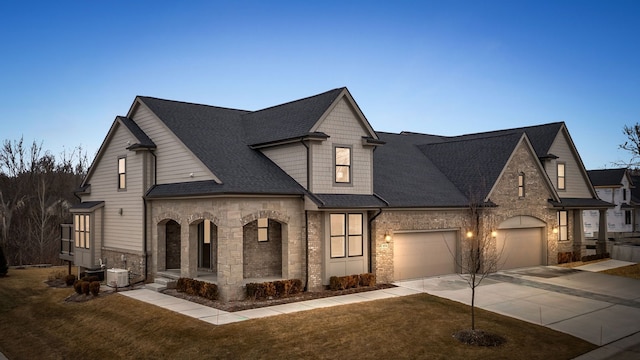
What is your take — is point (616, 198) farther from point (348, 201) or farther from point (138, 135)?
point (138, 135)

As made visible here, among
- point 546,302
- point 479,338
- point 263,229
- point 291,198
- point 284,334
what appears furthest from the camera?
point 263,229

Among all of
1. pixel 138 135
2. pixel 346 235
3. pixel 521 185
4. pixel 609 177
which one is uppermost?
pixel 138 135

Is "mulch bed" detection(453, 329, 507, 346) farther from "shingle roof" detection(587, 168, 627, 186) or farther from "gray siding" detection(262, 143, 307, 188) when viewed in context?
"shingle roof" detection(587, 168, 627, 186)

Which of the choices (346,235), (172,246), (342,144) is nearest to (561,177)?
(342,144)

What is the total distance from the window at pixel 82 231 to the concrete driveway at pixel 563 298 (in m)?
16.7

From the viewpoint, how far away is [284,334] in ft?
50.8

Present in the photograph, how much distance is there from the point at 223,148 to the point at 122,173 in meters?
6.58

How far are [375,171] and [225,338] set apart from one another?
14643 millimetres

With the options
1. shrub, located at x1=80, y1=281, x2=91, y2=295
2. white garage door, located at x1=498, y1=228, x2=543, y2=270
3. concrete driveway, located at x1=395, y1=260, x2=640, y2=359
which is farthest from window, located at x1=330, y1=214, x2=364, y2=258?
shrub, located at x1=80, y1=281, x2=91, y2=295

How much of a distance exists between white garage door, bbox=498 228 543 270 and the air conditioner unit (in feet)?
63.6

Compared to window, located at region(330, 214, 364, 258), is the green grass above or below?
below

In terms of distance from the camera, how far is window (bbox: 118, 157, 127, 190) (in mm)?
26420

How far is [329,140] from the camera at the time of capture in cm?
2242

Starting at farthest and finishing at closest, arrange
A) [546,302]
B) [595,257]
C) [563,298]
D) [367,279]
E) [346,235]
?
1. [595,257]
2. [367,279]
3. [346,235]
4. [563,298]
5. [546,302]
